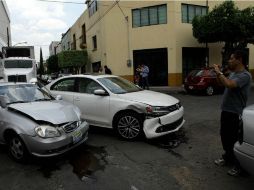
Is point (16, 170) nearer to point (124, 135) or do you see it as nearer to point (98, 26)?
point (124, 135)

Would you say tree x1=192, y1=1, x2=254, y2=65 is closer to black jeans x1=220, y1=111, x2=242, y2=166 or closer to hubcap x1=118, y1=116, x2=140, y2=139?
hubcap x1=118, y1=116, x2=140, y2=139

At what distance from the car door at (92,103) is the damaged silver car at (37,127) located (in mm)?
1013

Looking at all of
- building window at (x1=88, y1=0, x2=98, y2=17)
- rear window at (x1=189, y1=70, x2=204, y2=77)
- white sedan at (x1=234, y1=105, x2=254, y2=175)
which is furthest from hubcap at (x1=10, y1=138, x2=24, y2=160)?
building window at (x1=88, y1=0, x2=98, y2=17)

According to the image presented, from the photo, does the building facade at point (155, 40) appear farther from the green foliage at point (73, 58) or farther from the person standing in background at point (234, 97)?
the person standing in background at point (234, 97)

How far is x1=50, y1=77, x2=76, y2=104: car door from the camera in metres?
7.81

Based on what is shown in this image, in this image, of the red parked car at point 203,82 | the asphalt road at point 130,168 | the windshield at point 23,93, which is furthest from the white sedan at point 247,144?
the red parked car at point 203,82

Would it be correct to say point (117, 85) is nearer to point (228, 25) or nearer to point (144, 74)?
point (144, 74)

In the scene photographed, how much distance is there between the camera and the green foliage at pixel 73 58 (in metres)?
29.6

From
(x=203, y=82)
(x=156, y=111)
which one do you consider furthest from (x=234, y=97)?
(x=203, y=82)

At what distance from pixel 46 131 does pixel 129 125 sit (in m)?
2.04

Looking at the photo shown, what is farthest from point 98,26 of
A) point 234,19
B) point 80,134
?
point 80,134

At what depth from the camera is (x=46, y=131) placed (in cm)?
525

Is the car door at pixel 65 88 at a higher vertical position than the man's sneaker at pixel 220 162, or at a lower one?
higher

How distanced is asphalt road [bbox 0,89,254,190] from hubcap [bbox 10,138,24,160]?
163 millimetres
